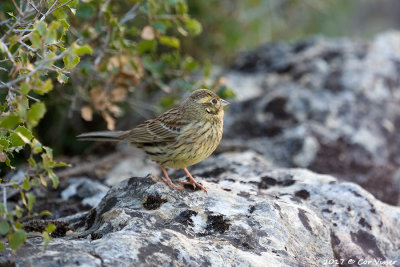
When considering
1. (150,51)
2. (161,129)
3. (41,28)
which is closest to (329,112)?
A: (150,51)

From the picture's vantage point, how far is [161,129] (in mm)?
4945

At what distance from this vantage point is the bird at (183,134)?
464cm

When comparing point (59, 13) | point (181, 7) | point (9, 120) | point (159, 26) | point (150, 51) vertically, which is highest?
point (181, 7)

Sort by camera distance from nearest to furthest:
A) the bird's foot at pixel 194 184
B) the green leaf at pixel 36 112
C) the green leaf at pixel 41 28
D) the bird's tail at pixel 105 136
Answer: the green leaf at pixel 36 112 → the green leaf at pixel 41 28 → the bird's foot at pixel 194 184 → the bird's tail at pixel 105 136

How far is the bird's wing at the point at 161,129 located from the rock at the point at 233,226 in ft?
2.15

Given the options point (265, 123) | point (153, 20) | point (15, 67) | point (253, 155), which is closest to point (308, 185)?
point (253, 155)

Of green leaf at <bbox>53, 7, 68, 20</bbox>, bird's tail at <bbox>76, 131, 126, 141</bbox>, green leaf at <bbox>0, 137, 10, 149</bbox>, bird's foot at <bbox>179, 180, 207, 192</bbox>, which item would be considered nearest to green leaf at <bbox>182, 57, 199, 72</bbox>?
bird's tail at <bbox>76, 131, 126, 141</bbox>

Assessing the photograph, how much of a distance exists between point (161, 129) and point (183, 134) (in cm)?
32

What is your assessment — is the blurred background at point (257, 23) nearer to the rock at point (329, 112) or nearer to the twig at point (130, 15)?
the rock at point (329, 112)

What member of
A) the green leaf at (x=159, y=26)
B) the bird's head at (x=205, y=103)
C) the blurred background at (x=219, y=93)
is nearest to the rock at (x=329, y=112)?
the blurred background at (x=219, y=93)

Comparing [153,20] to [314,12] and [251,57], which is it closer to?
[251,57]

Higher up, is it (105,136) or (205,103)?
(205,103)

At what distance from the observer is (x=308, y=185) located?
4.55 meters

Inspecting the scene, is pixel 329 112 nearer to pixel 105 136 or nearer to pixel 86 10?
pixel 105 136
